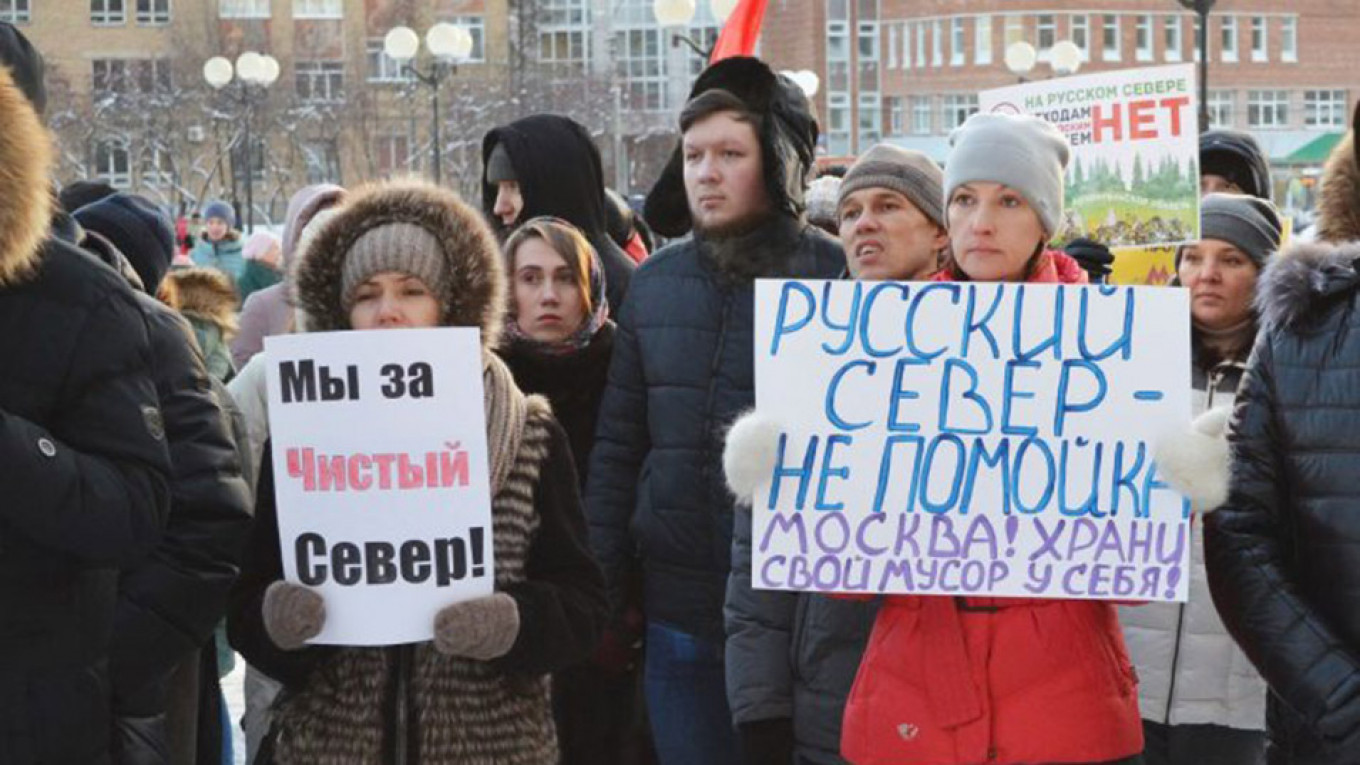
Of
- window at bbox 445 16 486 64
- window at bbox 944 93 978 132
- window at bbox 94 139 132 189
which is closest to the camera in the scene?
window at bbox 94 139 132 189

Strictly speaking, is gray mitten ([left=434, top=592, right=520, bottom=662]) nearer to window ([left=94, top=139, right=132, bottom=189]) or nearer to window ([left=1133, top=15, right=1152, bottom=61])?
window ([left=94, top=139, right=132, bottom=189])

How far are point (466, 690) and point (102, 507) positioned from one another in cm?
78

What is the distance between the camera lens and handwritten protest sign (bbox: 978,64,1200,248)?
5.92 metres

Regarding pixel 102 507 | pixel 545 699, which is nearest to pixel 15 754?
pixel 102 507

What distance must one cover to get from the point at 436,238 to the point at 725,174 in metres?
1.31

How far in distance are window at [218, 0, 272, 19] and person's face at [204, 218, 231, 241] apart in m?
45.1

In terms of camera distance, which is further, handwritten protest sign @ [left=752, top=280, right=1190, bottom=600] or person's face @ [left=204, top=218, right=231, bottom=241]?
person's face @ [left=204, top=218, right=231, bottom=241]

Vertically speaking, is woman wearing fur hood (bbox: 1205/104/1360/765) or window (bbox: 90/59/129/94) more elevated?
window (bbox: 90/59/129/94)

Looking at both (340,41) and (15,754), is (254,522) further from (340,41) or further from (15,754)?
Result: (340,41)

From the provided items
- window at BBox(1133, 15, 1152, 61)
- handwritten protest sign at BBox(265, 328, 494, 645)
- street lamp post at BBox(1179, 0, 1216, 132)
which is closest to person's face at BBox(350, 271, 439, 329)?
handwritten protest sign at BBox(265, 328, 494, 645)

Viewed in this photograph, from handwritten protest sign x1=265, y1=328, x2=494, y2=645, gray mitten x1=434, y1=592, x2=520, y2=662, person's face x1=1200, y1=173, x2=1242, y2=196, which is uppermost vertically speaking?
person's face x1=1200, y1=173, x2=1242, y2=196

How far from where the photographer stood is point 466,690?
3.55 m

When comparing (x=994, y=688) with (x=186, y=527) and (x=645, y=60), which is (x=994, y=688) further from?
(x=645, y=60)

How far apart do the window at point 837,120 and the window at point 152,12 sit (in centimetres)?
2371
